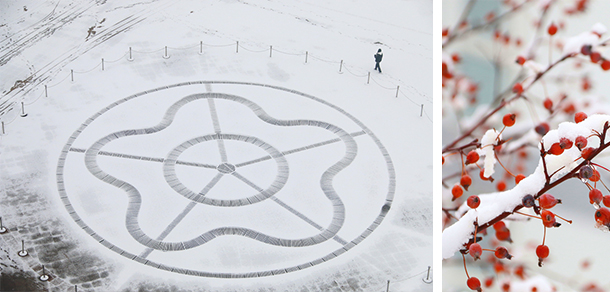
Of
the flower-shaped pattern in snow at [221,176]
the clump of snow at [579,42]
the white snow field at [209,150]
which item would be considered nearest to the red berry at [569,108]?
the clump of snow at [579,42]

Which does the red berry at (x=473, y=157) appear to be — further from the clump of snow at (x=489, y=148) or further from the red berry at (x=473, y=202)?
the red berry at (x=473, y=202)

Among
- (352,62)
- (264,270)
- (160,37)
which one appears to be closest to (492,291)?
(264,270)

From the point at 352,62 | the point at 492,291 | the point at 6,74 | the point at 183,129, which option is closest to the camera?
the point at 492,291

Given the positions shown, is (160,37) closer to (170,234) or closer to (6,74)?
(6,74)

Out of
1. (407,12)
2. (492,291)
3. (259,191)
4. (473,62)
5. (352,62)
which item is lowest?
(492,291)

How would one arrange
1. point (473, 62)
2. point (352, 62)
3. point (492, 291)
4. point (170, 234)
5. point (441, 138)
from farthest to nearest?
point (352, 62), point (170, 234), point (492, 291), point (473, 62), point (441, 138)

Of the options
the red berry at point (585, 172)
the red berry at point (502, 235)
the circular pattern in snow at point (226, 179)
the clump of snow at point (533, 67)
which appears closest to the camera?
the red berry at point (585, 172)

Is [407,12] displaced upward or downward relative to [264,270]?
upward

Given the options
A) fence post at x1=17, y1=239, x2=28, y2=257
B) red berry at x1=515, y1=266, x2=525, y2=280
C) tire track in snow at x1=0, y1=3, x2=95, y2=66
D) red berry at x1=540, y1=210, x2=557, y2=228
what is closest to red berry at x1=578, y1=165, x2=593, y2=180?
red berry at x1=540, y1=210, x2=557, y2=228
